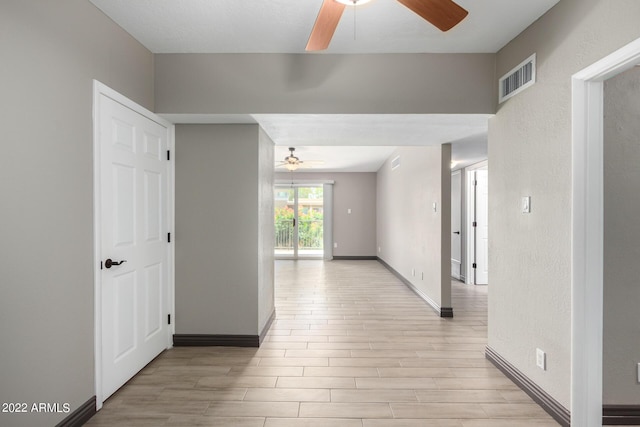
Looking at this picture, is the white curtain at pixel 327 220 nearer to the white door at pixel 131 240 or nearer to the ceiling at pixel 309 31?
the ceiling at pixel 309 31

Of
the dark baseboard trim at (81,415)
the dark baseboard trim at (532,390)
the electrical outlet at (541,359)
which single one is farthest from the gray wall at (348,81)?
the dark baseboard trim at (81,415)

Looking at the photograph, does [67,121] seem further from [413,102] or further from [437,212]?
[437,212]

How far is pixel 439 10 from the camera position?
159cm

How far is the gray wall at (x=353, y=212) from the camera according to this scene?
30.6ft

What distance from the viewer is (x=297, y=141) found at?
3.92 m

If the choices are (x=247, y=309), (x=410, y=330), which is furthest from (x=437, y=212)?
(x=247, y=309)

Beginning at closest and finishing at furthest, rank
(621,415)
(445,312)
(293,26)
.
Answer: (621,415), (293,26), (445,312)

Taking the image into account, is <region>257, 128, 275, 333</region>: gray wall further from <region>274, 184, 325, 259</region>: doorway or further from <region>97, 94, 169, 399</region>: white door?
<region>274, 184, 325, 259</region>: doorway

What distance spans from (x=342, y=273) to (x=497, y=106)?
493cm

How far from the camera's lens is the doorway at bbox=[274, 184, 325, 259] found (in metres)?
9.27

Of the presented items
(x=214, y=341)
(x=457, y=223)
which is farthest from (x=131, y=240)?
(x=457, y=223)

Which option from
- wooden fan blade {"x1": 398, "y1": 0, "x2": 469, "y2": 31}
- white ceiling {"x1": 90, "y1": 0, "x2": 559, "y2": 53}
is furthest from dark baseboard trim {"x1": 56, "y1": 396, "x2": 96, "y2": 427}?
wooden fan blade {"x1": 398, "y1": 0, "x2": 469, "y2": 31}

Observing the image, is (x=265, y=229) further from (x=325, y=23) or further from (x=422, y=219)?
(x=422, y=219)

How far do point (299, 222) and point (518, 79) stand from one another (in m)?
7.26
